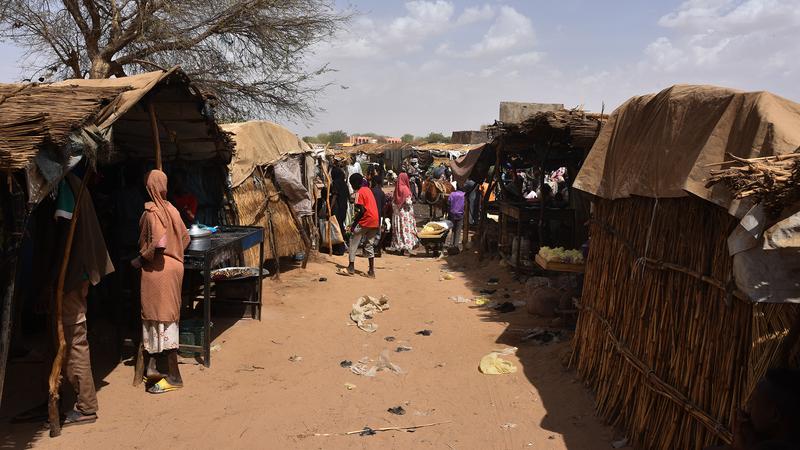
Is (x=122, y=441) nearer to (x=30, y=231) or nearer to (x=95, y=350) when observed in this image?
(x=95, y=350)

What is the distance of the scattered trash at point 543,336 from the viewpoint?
8008 millimetres

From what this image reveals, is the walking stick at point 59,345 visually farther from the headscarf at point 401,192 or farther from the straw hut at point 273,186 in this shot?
the headscarf at point 401,192

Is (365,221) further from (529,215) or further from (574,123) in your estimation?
(574,123)

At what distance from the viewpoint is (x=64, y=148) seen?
4613 millimetres

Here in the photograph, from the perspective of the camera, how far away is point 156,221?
575cm

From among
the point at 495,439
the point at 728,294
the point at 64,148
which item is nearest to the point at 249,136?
the point at 64,148

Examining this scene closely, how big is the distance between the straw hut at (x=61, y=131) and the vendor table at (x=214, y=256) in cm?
105

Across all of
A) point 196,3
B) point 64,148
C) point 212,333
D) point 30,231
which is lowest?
point 212,333

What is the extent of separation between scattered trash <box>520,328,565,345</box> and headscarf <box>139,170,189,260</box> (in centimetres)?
439

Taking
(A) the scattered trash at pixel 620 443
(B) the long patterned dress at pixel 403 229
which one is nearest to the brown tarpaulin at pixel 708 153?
(A) the scattered trash at pixel 620 443

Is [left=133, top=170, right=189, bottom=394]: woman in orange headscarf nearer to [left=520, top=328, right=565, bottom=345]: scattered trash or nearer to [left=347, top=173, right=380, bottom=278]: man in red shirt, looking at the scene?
[left=520, top=328, right=565, bottom=345]: scattered trash

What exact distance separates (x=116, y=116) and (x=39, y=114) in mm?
937

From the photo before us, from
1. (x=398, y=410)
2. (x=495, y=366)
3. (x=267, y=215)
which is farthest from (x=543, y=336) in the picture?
(x=267, y=215)

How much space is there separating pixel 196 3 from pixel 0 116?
11.2 m
